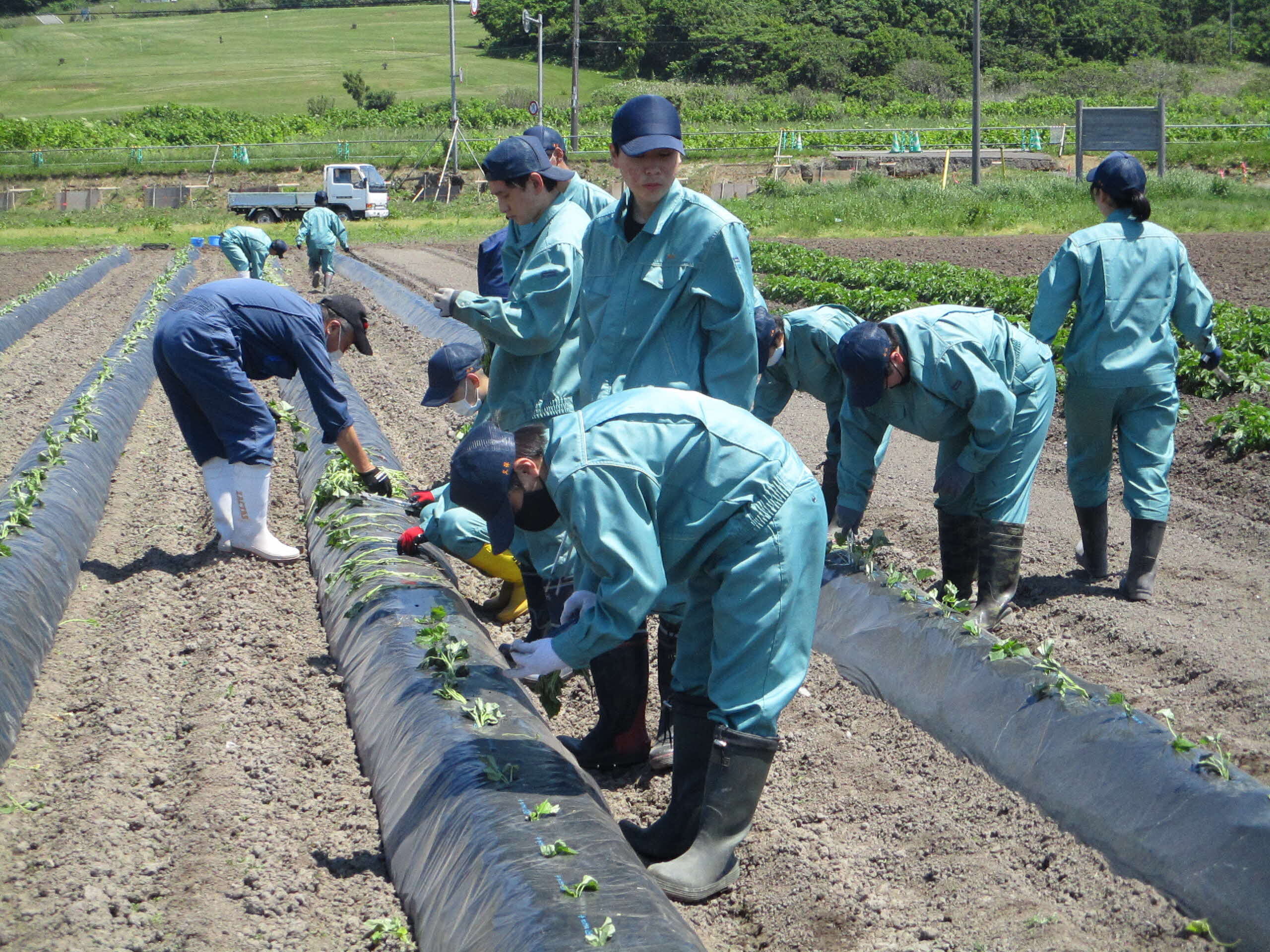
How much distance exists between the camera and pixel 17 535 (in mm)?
5246

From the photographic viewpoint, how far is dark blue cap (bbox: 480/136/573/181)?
429 centimetres

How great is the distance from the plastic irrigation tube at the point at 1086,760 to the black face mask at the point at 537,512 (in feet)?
5.58

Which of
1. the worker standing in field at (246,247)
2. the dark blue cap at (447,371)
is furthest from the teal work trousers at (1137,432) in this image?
the worker standing in field at (246,247)

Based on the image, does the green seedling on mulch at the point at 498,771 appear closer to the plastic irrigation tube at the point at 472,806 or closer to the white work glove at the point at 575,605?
the plastic irrigation tube at the point at 472,806

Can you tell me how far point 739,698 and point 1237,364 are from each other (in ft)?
23.3

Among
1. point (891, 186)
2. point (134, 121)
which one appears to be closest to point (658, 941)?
point (891, 186)

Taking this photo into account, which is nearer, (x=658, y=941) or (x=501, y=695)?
(x=658, y=941)

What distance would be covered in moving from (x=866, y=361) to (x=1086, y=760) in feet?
5.19

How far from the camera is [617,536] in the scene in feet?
9.06

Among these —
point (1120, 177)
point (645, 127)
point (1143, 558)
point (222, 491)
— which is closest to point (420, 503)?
point (222, 491)

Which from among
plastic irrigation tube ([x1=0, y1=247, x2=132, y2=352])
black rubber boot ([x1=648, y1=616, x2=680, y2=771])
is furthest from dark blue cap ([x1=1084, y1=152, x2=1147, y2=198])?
plastic irrigation tube ([x1=0, y1=247, x2=132, y2=352])

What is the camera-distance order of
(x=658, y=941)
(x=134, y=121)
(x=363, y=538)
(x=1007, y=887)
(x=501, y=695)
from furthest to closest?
(x=134, y=121), (x=363, y=538), (x=501, y=695), (x=1007, y=887), (x=658, y=941)

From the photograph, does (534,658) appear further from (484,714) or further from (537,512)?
(484,714)

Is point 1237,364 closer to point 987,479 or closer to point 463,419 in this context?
point 987,479
